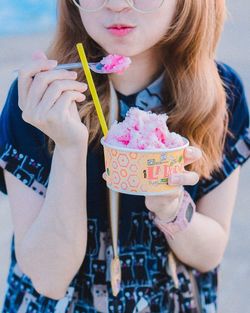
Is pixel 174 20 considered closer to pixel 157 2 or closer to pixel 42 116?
pixel 157 2

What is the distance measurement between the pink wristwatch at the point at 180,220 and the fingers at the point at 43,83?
0.47 metres

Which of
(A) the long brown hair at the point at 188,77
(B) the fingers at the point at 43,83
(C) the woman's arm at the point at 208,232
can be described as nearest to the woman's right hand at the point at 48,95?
(B) the fingers at the point at 43,83

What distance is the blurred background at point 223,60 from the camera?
11.8 feet

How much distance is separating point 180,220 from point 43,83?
540 mm

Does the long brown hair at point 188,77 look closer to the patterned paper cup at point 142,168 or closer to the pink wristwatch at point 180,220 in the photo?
the pink wristwatch at point 180,220

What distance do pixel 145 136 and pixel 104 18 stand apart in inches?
13.7

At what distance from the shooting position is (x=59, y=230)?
1950 mm

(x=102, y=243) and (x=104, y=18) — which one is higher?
(x=104, y=18)

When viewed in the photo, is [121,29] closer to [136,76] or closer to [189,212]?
[136,76]

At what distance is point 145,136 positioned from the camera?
1735 mm

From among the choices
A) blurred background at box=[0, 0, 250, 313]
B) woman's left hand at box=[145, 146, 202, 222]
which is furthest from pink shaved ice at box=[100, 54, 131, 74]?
blurred background at box=[0, 0, 250, 313]

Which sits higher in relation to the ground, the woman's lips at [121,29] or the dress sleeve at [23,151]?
the woman's lips at [121,29]

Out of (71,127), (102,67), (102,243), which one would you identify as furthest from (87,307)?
(102,67)

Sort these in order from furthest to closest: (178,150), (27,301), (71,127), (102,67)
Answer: (27,301) < (102,67) < (71,127) < (178,150)
